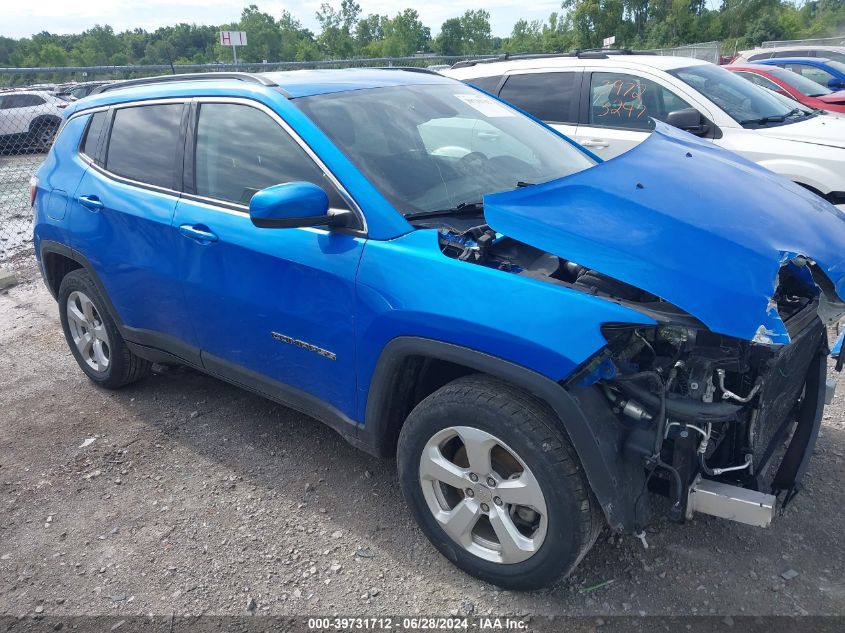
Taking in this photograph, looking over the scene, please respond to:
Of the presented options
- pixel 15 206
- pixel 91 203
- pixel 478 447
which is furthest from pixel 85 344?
pixel 15 206

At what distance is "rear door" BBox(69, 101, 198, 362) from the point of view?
11.5ft

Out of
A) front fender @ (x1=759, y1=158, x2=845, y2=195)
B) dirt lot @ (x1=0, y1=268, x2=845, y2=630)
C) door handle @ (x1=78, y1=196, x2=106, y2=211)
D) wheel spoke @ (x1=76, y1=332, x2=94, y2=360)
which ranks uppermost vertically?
door handle @ (x1=78, y1=196, x2=106, y2=211)

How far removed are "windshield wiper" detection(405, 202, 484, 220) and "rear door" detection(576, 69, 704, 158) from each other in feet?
12.4

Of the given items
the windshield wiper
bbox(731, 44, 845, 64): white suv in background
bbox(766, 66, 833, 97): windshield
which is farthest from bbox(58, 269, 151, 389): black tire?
bbox(731, 44, 845, 64): white suv in background

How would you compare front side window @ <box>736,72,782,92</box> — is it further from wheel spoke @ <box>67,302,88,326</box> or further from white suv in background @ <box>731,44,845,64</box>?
wheel spoke @ <box>67,302,88,326</box>

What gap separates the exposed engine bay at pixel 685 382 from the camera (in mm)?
2184

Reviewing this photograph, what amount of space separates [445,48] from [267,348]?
71089mm

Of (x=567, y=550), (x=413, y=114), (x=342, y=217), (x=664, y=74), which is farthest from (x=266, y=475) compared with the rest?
(x=664, y=74)

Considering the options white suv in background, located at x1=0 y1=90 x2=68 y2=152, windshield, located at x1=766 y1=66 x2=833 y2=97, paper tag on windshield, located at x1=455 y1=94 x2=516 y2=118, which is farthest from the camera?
white suv in background, located at x1=0 y1=90 x2=68 y2=152

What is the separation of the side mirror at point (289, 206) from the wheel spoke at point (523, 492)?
4.04ft

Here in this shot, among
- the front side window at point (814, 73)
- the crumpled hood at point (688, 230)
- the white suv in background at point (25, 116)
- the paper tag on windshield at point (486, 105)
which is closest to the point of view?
the crumpled hood at point (688, 230)

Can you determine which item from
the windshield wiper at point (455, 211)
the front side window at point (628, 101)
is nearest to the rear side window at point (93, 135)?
the windshield wiper at point (455, 211)

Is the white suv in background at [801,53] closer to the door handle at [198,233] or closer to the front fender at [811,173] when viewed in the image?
the front fender at [811,173]

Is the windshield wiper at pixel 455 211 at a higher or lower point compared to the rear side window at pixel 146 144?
lower
